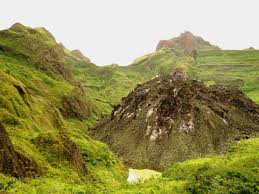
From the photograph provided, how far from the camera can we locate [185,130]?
279 ft

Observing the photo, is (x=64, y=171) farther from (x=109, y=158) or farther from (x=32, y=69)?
(x=32, y=69)

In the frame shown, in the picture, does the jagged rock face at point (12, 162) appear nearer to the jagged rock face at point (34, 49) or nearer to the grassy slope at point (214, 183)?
the grassy slope at point (214, 183)

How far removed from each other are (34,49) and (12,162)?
99.0m

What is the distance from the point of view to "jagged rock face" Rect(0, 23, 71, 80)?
413ft

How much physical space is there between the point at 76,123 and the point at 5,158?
76.5 metres

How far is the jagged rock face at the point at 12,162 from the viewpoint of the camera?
3347 centimetres

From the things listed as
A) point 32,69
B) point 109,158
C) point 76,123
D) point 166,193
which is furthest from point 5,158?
point 32,69

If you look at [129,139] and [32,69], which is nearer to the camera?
[129,139]

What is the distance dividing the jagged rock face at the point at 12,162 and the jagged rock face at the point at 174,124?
39.8 metres

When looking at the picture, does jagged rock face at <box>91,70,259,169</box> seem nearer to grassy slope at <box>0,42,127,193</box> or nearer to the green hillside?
the green hillside

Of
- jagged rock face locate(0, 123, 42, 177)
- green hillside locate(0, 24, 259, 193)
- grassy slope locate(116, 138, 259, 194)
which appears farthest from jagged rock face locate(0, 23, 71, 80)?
grassy slope locate(116, 138, 259, 194)

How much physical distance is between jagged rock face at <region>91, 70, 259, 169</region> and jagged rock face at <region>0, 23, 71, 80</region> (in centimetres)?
3402

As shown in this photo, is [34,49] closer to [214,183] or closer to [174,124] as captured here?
[174,124]

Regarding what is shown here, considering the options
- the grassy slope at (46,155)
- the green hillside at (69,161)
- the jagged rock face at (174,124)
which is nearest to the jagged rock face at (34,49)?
the green hillside at (69,161)
